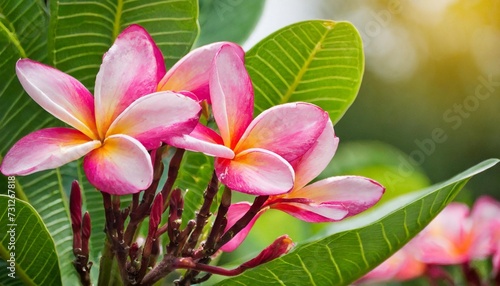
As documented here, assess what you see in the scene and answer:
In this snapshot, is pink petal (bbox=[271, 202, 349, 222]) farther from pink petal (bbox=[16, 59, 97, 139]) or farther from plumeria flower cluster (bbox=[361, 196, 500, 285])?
plumeria flower cluster (bbox=[361, 196, 500, 285])

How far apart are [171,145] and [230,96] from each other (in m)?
0.06

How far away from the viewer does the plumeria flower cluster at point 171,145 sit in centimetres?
48

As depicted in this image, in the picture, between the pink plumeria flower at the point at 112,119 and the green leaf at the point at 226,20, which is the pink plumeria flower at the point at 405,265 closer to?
the green leaf at the point at 226,20

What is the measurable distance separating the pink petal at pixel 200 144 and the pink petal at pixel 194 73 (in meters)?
0.05

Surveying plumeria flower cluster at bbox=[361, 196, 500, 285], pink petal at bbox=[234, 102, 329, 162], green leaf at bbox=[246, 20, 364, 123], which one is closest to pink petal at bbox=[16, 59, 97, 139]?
pink petal at bbox=[234, 102, 329, 162]

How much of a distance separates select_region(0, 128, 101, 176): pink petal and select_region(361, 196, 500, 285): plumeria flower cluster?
2.02 feet

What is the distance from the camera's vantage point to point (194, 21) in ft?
2.08

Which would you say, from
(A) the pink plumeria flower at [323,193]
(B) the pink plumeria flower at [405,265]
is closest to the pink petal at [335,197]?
(A) the pink plumeria flower at [323,193]

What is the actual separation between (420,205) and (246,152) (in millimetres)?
145

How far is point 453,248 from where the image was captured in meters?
1.06

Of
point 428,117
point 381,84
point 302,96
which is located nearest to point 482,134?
point 428,117

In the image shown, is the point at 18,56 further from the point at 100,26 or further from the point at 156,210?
the point at 156,210

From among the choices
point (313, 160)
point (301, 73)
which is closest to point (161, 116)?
point (313, 160)

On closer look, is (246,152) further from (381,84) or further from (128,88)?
(381,84)
